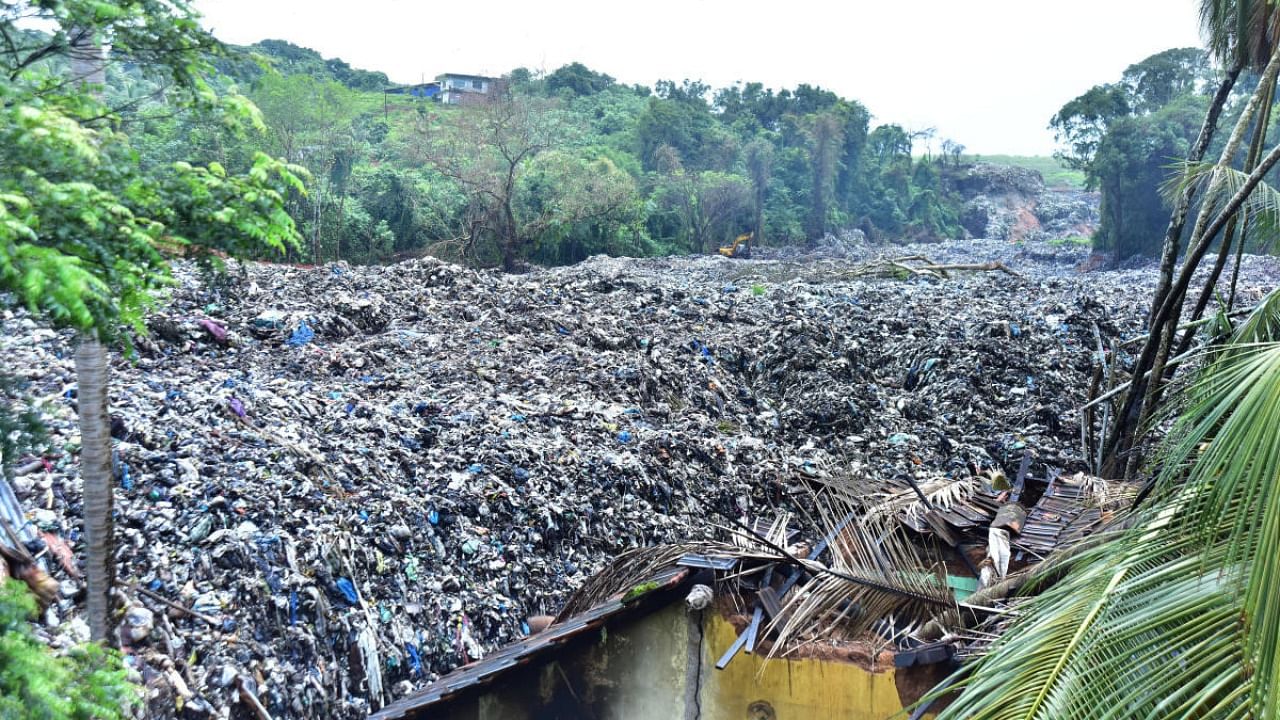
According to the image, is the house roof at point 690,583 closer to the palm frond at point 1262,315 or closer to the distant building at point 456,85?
the palm frond at point 1262,315

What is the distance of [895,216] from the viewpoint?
1599 inches

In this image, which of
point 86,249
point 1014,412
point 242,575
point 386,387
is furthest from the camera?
point 1014,412

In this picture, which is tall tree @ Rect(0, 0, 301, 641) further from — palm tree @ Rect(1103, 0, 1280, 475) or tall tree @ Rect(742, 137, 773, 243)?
tall tree @ Rect(742, 137, 773, 243)

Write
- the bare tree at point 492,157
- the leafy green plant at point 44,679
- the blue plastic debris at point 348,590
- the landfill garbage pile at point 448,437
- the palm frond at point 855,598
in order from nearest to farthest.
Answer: the leafy green plant at point 44,679 < the palm frond at point 855,598 < the landfill garbage pile at point 448,437 < the blue plastic debris at point 348,590 < the bare tree at point 492,157

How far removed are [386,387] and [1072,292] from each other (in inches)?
467

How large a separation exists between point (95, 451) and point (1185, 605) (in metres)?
3.96

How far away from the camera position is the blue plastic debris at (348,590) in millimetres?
5293

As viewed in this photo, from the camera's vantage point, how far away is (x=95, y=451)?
372 cm

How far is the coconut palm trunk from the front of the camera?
335 cm

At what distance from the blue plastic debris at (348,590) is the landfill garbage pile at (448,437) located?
2cm

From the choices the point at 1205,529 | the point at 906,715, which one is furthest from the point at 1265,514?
the point at 906,715

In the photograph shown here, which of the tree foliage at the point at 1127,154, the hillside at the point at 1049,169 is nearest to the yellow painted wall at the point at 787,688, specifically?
the tree foliage at the point at 1127,154

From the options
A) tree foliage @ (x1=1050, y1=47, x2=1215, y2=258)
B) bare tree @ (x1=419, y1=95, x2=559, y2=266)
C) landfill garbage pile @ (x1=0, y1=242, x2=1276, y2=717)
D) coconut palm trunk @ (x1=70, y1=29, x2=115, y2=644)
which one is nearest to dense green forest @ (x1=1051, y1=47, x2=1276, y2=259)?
tree foliage @ (x1=1050, y1=47, x2=1215, y2=258)

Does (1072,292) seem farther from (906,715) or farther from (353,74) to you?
(353,74)
